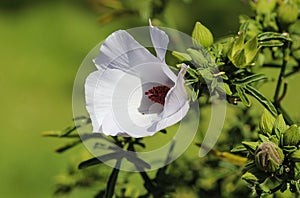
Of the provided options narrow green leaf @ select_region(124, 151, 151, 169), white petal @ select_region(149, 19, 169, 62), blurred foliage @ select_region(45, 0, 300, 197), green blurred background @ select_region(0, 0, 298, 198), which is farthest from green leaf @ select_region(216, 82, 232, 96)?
green blurred background @ select_region(0, 0, 298, 198)

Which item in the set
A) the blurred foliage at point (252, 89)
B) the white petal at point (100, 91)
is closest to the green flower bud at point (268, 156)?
the blurred foliage at point (252, 89)

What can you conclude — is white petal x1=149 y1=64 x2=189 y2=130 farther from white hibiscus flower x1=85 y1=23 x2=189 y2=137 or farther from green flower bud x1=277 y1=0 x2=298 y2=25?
green flower bud x1=277 y1=0 x2=298 y2=25

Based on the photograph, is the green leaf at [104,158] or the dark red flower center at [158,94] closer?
the dark red flower center at [158,94]

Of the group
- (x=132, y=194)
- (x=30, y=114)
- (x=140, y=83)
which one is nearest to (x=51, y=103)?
(x=30, y=114)

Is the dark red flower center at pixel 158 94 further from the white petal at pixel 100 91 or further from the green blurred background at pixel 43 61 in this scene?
the green blurred background at pixel 43 61

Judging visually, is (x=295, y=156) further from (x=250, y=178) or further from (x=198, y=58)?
(x=198, y=58)
